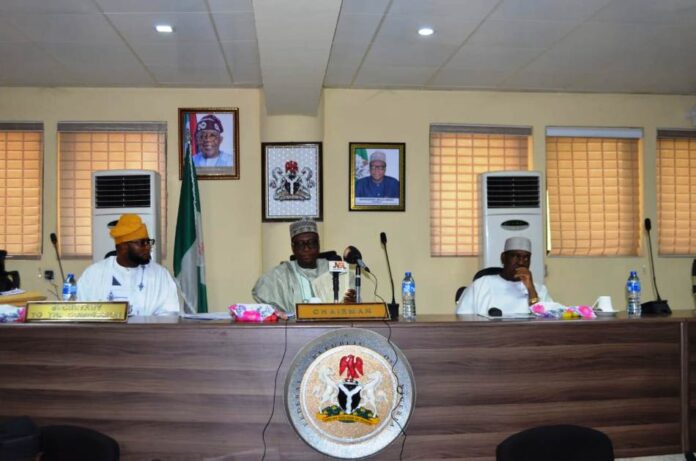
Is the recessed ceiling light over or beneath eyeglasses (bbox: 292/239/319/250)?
over

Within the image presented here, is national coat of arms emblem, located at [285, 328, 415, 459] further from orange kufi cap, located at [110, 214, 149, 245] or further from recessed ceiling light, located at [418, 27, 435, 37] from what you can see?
recessed ceiling light, located at [418, 27, 435, 37]

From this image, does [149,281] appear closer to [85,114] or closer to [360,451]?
[360,451]

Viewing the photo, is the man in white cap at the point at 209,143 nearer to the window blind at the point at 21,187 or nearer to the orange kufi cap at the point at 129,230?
the window blind at the point at 21,187

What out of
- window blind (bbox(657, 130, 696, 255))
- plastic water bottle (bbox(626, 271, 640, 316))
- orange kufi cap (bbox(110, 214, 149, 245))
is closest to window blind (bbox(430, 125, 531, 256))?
window blind (bbox(657, 130, 696, 255))

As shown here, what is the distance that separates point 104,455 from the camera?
5.41 feet

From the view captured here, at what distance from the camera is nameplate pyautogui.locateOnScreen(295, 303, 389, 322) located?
252 cm

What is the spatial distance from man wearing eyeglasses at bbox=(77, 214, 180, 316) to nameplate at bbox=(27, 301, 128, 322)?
42.9 inches

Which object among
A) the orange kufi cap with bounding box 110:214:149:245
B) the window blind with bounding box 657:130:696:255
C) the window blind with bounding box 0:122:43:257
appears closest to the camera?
the orange kufi cap with bounding box 110:214:149:245

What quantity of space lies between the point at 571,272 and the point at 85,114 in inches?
181

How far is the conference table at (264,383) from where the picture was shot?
2424 mm

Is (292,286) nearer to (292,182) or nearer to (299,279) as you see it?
(299,279)

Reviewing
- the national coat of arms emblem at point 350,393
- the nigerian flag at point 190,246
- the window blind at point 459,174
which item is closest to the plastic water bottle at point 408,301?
the national coat of arms emblem at point 350,393

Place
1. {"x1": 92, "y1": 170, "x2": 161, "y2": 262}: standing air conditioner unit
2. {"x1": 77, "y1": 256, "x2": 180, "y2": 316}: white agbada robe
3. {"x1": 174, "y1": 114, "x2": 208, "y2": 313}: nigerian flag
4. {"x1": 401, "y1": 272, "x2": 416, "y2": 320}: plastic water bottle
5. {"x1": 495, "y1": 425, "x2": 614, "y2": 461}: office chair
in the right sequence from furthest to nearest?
{"x1": 174, "y1": 114, "x2": 208, "y2": 313}: nigerian flag → {"x1": 92, "y1": 170, "x2": 161, "y2": 262}: standing air conditioner unit → {"x1": 77, "y1": 256, "x2": 180, "y2": 316}: white agbada robe → {"x1": 401, "y1": 272, "x2": 416, "y2": 320}: plastic water bottle → {"x1": 495, "y1": 425, "x2": 614, "y2": 461}: office chair

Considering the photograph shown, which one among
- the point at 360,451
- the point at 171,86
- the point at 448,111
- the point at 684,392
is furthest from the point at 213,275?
the point at 684,392
